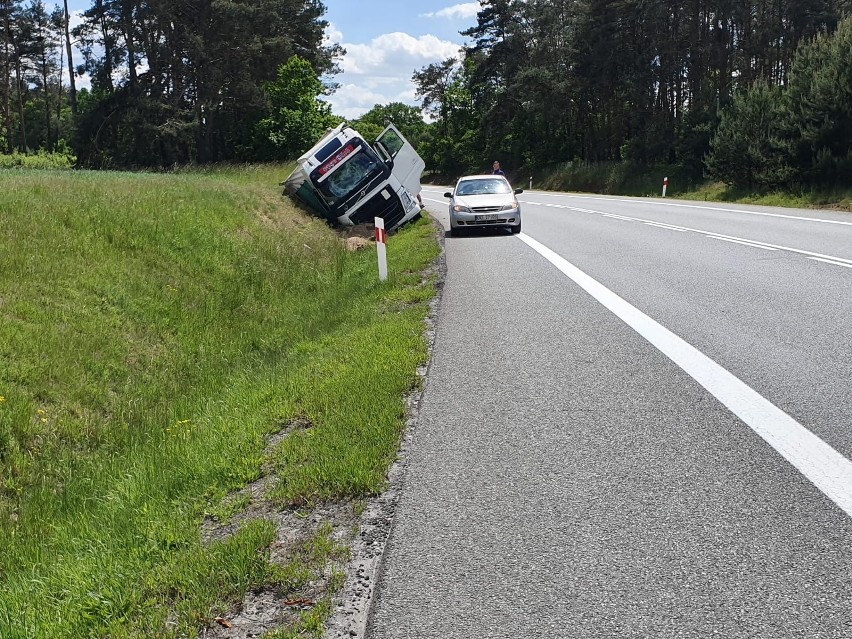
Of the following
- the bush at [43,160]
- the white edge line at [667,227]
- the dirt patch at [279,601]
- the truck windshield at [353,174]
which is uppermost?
the bush at [43,160]

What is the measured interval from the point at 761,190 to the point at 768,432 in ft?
83.9

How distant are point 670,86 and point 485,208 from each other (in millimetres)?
35658

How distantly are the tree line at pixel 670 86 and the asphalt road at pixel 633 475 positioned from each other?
19659 mm

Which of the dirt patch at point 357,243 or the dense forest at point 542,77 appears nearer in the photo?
the dirt patch at point 357,243

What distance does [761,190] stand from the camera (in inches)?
1038

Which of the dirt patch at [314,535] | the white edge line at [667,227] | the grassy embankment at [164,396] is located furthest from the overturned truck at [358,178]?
the dirt patch at [314,535]

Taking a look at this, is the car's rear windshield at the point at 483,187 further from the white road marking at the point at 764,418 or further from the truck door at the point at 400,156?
the white road marking at the point at 764,418

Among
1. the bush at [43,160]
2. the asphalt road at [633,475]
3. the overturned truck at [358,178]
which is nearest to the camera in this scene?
the asphalt road at [633,475]

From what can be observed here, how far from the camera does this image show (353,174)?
20797 mm

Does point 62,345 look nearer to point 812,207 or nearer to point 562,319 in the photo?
point 562,319

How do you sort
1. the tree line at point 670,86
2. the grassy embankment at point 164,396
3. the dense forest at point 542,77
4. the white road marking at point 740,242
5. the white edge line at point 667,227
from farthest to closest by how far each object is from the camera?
1. the dense forest at point 542,77
2. the tree line at point 670,86
3. the white edge line at point 667,227
4. the white road marking at point 740,242
5. the grassy embankment at point 164,396

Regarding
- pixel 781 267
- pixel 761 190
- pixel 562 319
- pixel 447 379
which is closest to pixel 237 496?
pixel 447 379

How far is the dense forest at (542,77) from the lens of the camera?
2912cm

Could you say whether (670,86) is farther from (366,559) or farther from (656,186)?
(366,559)
